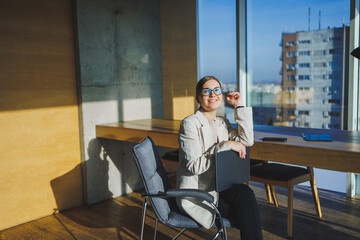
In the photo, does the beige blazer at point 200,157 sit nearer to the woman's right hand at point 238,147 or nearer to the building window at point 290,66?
the woman's right hand at point 238,147

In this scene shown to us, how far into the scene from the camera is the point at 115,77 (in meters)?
4.03

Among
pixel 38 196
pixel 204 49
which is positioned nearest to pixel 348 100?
pixel 204 49

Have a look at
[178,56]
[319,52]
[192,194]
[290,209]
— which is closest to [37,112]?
[178,56]

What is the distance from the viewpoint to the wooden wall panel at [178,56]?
447 cm

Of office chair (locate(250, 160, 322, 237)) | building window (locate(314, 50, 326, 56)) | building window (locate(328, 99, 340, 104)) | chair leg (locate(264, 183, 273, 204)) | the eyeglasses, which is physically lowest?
chair leg (locate(264, 183, 273, 204))

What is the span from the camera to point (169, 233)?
306 centimetres

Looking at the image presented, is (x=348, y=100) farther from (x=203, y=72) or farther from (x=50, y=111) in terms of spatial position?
(x=50, y=111)

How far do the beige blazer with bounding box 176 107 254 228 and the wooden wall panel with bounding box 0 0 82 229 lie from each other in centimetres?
182

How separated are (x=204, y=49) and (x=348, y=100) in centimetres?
177

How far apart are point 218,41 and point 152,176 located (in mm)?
2557

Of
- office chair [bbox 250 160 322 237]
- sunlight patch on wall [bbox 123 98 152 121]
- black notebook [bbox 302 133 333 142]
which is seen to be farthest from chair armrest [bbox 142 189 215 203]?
sunlight patch on wall [bbox 123 98 152 121]

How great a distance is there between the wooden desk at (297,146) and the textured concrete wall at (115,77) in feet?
1.55

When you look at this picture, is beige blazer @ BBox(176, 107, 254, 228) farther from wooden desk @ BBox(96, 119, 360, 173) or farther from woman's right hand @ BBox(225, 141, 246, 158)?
wooden desk @ BBox(96, 119, 360, 173)

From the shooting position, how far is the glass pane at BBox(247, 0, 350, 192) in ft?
12.1
